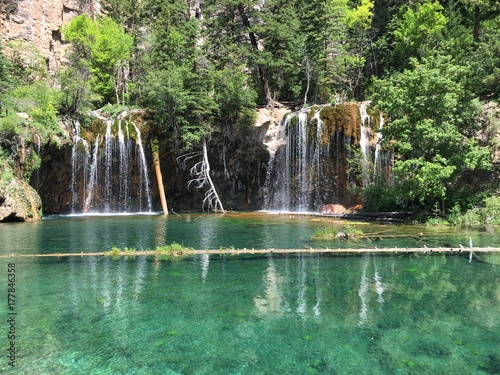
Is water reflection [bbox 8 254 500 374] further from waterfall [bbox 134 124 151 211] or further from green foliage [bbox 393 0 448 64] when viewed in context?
green foliage [bbox 393 0 448 64]

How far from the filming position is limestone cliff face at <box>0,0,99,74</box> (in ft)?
129

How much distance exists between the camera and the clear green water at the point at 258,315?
557 centimetres

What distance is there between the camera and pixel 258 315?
7301 millimetres

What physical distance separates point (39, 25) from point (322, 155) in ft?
108

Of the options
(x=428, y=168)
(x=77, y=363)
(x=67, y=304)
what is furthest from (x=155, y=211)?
(x=77, y=363)

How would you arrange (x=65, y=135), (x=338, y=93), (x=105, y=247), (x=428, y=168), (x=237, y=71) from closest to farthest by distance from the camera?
(x=105, y=247), (x=428, y=168), (x=65, y=135), (x=237, y=71), (x=338, y=93)

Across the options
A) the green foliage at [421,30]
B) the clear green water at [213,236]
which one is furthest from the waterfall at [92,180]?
the green foliage at [421,30]

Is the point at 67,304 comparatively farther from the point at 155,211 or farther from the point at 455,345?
the point at 155,211

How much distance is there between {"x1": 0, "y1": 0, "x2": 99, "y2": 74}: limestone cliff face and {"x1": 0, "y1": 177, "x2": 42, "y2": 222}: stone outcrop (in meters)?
20.0

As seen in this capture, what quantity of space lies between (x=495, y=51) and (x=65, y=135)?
26053 millimetres

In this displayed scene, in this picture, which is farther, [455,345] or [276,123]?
[276,123]

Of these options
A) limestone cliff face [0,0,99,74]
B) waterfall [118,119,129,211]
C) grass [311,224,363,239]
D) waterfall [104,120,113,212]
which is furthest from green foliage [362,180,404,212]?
limestone cliff face [0,0,99,74]

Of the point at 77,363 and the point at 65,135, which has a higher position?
the point at 65,135

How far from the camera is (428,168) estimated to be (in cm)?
1778
